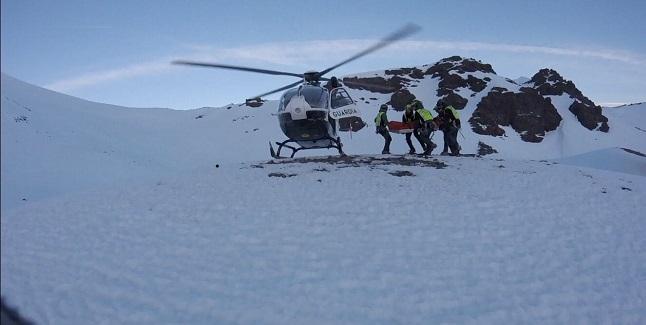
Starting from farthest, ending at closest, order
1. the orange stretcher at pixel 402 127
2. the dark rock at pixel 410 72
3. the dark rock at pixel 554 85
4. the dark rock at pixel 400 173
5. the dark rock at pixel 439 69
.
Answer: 1. the dark rock at pixel 410 72
2. the dark rock at pixel 439 69
3. the dark rock at pixel 554 85
4. the orange stretcher at pixel 402 127
5. the dark rock at pixel 400 173

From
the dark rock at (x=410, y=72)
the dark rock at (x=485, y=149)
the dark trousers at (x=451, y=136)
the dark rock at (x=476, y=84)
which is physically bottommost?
the dark rock at (x=485, y=149)

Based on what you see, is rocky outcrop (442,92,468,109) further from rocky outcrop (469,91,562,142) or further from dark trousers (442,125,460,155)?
dark trousers (442,125,460,155)

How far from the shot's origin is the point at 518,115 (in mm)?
53531

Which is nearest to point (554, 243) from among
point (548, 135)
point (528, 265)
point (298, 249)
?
point (528, 265)

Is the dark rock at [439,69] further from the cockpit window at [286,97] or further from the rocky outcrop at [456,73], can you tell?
the cockpit window at [286,97]

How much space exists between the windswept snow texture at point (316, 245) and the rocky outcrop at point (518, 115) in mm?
39401

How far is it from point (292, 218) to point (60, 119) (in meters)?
25.9

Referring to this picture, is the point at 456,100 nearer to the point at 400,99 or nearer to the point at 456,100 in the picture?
the point at 456,100

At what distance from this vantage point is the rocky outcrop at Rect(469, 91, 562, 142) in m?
50.8

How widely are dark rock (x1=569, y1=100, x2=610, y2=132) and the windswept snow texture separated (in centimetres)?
4911

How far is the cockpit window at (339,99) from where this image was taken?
1480 centimetres

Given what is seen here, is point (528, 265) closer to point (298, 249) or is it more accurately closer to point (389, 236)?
point (389, 236)

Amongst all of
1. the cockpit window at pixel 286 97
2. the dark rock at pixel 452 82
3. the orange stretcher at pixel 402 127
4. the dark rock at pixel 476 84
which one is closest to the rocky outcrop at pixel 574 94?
the dark rock at pixel 476 84

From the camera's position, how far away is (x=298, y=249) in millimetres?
6645
